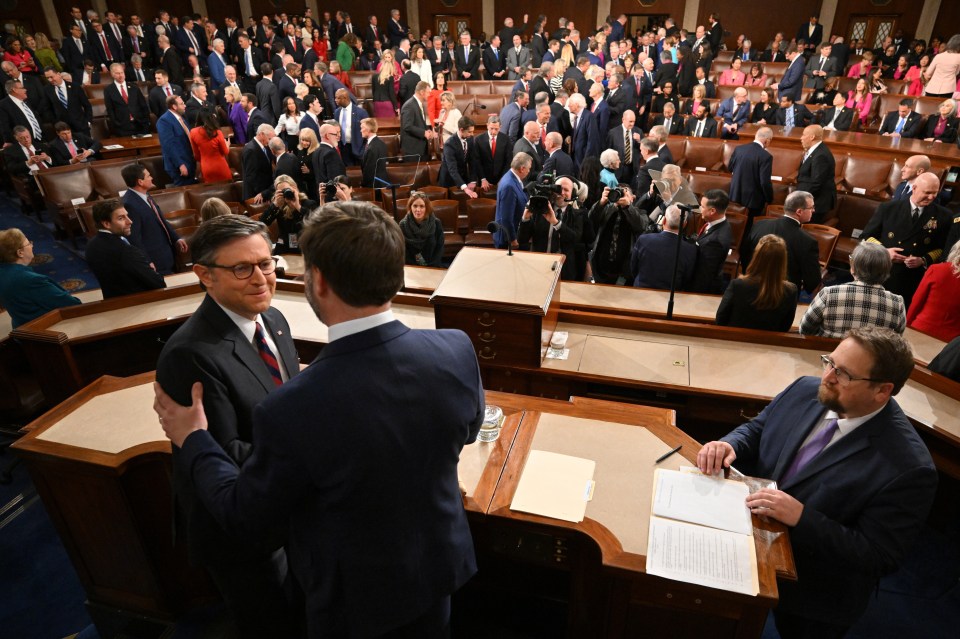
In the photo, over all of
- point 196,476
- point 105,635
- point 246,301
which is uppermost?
point 246,301

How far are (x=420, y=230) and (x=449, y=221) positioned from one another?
147 centimetres

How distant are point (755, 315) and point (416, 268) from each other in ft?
7.58

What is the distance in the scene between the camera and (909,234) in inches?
187

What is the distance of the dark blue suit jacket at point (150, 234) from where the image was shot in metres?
4.50

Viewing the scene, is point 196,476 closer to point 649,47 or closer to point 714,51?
point 649,47

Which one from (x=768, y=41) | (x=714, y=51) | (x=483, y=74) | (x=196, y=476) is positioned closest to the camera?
(x=196, y=476)

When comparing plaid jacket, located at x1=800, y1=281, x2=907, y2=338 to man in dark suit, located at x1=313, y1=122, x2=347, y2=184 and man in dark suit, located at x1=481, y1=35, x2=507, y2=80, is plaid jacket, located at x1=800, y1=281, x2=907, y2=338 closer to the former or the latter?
man in dark suit, located at x1=313, y1=122, x2=347, y2=184

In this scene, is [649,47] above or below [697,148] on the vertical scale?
above

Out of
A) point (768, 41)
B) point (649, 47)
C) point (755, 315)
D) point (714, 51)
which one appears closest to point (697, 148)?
point (649, 47)

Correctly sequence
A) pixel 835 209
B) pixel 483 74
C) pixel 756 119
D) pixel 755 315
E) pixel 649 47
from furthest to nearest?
pixel 483 74, pixel 649 47, pixel 756 119, pixel 835 209, pixel 755 315

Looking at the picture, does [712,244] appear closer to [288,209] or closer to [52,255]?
[288,209]

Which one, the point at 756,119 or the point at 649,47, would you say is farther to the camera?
the point at 649,47

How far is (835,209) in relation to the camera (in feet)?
21.0

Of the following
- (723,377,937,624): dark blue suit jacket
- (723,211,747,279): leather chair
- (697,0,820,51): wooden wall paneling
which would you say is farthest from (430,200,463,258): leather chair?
(697,0,820,51): wooden wall paneling
